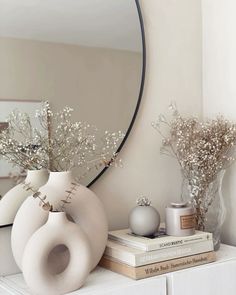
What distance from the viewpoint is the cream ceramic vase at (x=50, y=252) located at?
3.49 ft

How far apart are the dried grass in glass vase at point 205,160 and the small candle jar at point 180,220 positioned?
0.48ft

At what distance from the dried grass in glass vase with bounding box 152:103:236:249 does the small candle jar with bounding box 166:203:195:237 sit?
148mm

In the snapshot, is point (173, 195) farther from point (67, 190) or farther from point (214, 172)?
point (67, 190)

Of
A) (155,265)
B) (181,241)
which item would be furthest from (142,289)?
(181,241)

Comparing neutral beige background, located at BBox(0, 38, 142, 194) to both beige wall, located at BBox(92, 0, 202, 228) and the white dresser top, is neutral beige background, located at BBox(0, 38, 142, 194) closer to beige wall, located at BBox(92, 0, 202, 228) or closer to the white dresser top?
beige wall, located at BBox(92, 0, 202, 228)

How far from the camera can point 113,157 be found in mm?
1467

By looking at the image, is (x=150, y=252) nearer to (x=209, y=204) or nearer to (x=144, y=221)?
(x=144, y=221)

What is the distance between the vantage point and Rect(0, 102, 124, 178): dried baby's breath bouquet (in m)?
1.27

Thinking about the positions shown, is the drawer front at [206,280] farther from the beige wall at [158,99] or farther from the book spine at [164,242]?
the beige wall at [158,99]

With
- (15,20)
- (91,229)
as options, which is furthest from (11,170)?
(15,20)

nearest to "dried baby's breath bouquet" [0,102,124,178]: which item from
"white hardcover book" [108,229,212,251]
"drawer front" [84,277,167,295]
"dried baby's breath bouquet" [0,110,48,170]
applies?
"dried baby's breath bouquet" [0,110,48,170]

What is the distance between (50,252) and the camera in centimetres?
113

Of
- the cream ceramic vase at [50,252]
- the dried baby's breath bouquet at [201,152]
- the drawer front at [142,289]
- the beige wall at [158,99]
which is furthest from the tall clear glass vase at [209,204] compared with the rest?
the cream ceramic vase at [50,252]

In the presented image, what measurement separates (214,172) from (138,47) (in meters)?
0.50
